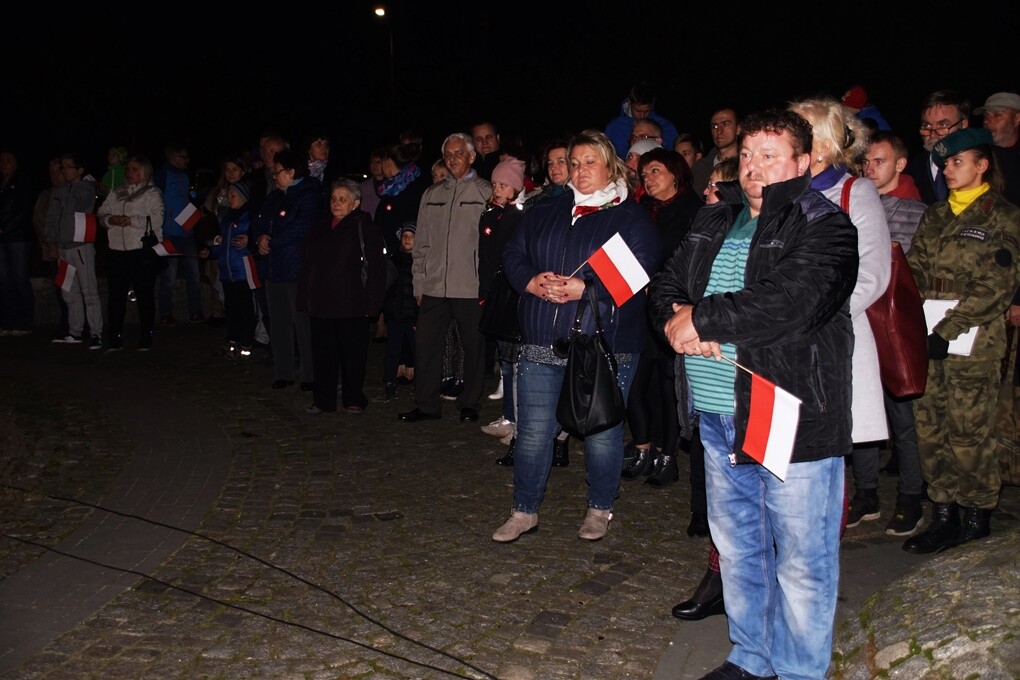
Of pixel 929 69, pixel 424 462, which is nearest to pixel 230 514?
pixel 424 462

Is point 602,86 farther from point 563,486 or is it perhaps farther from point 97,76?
point 563,486

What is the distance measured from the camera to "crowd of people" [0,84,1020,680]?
149 inches

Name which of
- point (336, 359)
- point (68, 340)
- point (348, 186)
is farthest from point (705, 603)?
point (68, 340)

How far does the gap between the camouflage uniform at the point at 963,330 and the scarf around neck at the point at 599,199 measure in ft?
5.21

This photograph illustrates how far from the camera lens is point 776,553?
428 centimetres

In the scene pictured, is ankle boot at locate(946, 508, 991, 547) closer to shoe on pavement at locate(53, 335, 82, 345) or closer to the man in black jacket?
the man in black jacket

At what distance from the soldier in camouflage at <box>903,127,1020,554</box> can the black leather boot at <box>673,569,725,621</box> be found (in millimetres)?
1393

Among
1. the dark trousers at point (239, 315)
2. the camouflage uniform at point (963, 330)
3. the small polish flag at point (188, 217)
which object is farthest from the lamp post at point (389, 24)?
the camouflage uniform at point (963, 330)

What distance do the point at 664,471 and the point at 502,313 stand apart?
1.43 metres

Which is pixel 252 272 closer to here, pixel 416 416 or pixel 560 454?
pixel 416 416

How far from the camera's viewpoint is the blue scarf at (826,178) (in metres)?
4.29

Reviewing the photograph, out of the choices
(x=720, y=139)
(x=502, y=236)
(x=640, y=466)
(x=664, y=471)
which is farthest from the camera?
(x=720, y=139)

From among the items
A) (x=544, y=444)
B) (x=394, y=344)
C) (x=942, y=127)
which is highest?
(x=942, y=127)

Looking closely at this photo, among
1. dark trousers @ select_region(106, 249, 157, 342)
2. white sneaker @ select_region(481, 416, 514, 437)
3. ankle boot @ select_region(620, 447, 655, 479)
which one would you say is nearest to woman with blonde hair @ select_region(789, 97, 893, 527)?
ankle boot @ select_region(620, 447, 655, 479)
